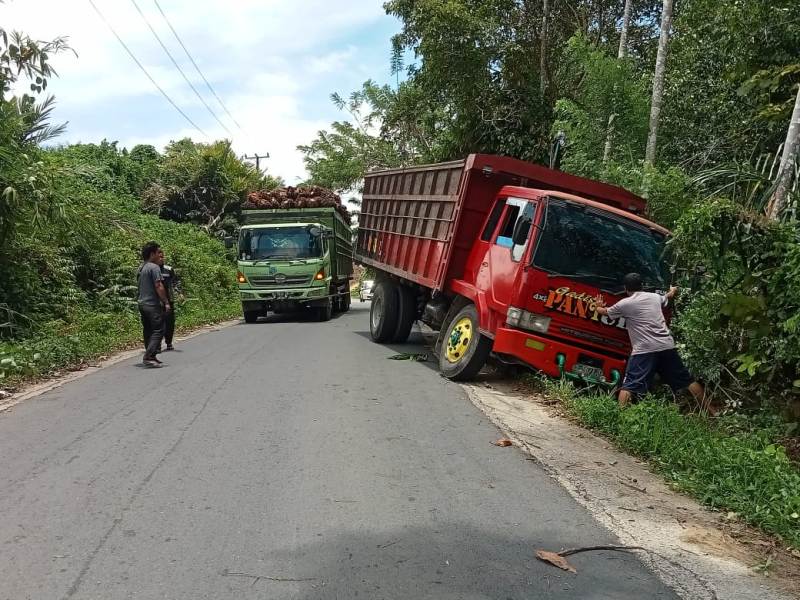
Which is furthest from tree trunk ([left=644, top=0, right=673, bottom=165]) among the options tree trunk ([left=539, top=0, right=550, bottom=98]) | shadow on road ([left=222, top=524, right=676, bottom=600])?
shadow on road ([left=222, top=524, right=676, bottom=600])

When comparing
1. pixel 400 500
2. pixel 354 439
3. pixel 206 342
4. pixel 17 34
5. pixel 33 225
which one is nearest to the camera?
pixel 400 500

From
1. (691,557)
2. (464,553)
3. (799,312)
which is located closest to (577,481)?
(691,557)

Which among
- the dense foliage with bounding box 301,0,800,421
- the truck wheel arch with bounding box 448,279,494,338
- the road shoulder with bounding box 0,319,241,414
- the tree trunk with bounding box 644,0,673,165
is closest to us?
the dense foliage with bounding box 301,0,800,421

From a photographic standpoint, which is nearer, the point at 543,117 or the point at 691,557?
the point at 691,557

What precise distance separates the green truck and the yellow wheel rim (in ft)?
28.8

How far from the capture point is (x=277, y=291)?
57.1ft

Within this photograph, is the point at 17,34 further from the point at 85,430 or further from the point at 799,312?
the point at 799,312

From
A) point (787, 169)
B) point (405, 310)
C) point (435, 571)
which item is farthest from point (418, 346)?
point (435, 571)

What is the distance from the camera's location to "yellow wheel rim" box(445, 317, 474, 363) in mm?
8953

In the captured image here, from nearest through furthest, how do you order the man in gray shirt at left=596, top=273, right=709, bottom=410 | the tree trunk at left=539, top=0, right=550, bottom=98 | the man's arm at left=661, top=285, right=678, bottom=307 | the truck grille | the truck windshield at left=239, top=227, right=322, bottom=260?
the man in gray shirt at left=596, top=273, right=709, bottom=410
the man's arm at left=661, top=285, right=678, bottom=307
the truck grille
the truck windshield at left=239, top=227, right=322, bottom=260
the tree trunk at left=539, top=0, right=550, bottom=98

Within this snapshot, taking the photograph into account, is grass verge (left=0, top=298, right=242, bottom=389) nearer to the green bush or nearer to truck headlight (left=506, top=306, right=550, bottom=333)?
the green bush

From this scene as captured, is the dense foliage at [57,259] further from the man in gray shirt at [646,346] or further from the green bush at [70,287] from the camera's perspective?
the man in gray shirt at [646,346]

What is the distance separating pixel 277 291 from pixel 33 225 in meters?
7.66

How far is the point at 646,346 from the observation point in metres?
7.18
